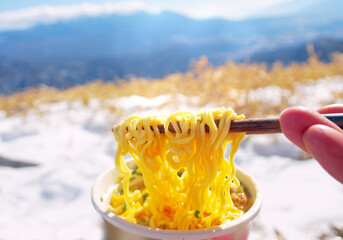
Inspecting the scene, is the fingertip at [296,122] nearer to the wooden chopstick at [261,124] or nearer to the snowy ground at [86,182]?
the wooden chopstick at [261,124]

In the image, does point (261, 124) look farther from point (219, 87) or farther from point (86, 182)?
point (219, 87)

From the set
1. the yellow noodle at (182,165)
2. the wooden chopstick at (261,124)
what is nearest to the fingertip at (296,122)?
the wooden chopstick at (261,124)

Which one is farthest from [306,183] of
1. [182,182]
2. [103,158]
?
[103,158]

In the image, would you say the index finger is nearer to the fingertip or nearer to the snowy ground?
the fingertip

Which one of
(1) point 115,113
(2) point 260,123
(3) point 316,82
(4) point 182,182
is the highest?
(2) point 260,123

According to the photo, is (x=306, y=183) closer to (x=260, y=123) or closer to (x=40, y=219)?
(x=260, y=123)

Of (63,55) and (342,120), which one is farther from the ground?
(342,120)

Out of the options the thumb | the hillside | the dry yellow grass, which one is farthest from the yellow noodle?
the hillside

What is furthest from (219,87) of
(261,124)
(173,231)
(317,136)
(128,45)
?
(128,45)
